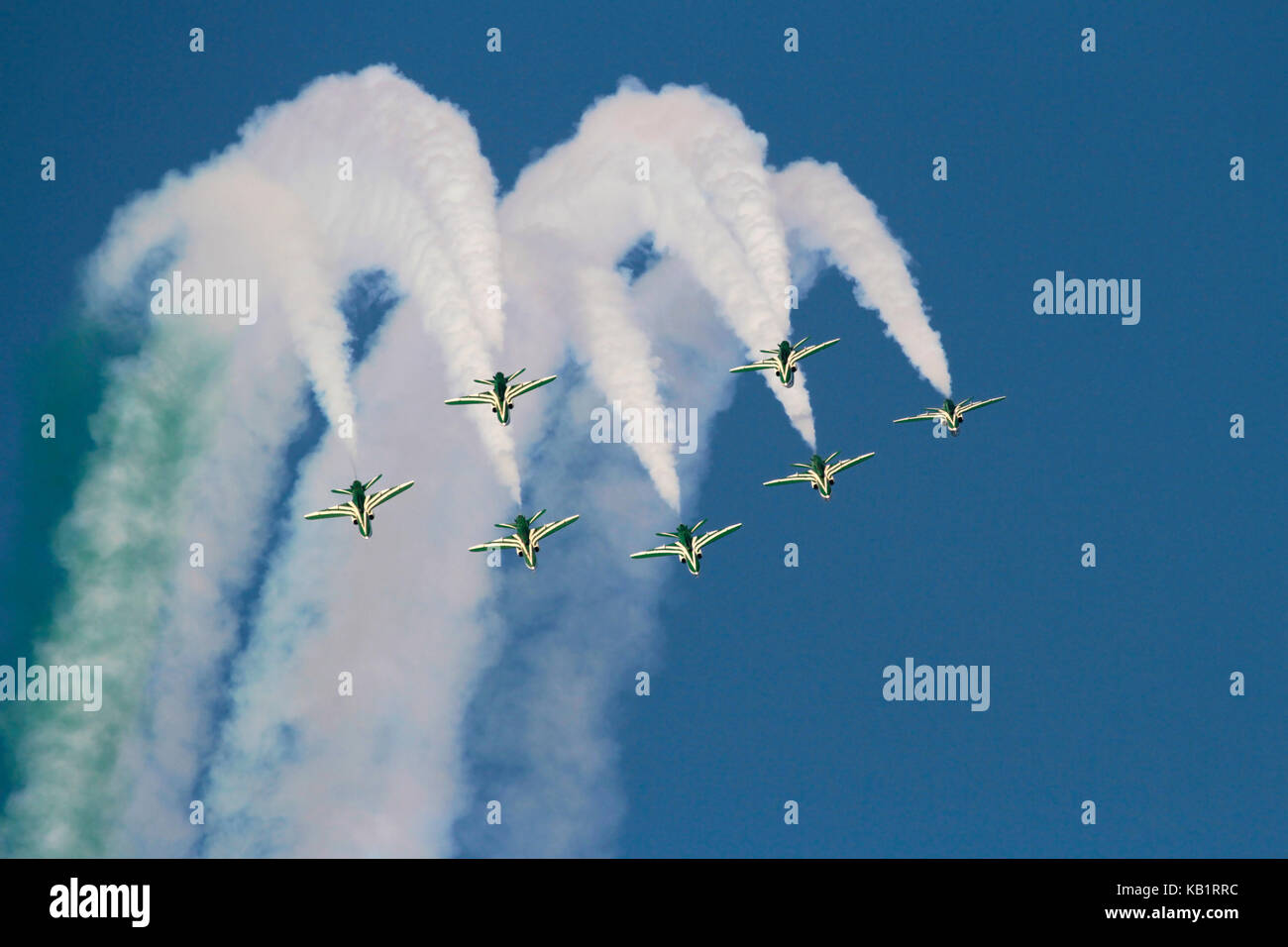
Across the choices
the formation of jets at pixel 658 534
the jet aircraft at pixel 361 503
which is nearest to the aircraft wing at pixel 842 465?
the formation of jets at pixel 658 534

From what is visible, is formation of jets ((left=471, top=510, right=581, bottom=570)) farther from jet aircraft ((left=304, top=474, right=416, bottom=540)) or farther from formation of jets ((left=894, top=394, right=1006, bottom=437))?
formation of jets ((left=894, top=394, right=1006, bottom=437))

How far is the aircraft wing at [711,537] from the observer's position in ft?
250

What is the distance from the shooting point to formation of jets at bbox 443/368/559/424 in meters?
73.1

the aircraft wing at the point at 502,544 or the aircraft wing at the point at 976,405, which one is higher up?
the aircraft wing at the point at 976,405

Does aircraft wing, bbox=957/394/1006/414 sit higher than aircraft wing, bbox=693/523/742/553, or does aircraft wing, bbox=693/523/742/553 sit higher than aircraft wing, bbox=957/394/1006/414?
aircraft wing, bbox=957/394/1006/414

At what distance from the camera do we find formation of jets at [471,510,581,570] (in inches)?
2928

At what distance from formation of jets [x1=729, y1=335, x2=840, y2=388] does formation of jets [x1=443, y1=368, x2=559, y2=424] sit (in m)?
9.89

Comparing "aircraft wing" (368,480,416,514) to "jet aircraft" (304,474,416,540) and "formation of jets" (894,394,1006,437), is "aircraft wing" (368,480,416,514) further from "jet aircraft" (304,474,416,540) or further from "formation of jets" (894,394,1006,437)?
"formation of jets" (894,394,1006,437)

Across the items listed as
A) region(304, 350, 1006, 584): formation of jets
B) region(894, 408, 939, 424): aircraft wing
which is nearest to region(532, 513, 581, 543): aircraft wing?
region(304, 350, 1006, 584): formation of jets

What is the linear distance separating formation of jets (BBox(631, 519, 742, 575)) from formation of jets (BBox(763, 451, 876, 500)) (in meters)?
3.45

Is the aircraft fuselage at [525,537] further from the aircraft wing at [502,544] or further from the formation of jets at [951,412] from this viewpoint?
the formation of jets at [951,412]

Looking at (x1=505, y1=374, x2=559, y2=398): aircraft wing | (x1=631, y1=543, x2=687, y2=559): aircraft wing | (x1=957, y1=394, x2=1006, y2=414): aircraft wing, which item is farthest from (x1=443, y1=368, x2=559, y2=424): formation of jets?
(x1=957, y1=394, x2=1006, y2=414): aircraft wing

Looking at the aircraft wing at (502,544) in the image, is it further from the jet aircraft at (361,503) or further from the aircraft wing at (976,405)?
the aircraft wing at (976,405)
